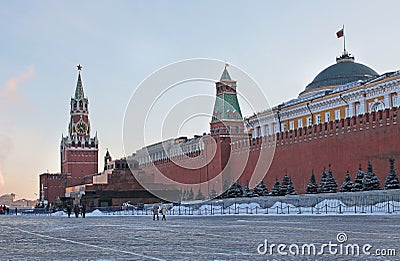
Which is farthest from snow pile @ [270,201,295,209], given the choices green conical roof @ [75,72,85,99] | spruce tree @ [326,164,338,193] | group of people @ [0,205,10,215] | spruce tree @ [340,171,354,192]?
green conical roof @ [75,72,85,99]

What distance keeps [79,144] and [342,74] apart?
40.1 m

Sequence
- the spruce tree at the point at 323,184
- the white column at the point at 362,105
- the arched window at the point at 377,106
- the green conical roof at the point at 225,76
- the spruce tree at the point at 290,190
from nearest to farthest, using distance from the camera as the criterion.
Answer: the spruce tree at the point at 323,184
the spruce tree at the point at 290,190
the arched window at the point at 377,106
the white column at the point at 362,105
the green conical roof at the point at 225,76

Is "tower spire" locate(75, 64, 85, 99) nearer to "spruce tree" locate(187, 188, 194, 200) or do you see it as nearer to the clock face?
the clock face

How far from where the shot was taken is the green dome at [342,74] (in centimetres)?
3906

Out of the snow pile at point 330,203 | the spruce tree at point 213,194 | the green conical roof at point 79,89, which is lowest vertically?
the snow pile at point 330,203

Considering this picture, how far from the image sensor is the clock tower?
71.6 m

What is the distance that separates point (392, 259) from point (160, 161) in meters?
43.8

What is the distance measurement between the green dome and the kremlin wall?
0.06 m

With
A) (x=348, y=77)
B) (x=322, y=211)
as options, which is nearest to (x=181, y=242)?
(x=322, y=211)

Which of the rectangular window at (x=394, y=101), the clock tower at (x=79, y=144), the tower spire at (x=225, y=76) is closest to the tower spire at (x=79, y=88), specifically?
the clock tower at (x=79, y=144)

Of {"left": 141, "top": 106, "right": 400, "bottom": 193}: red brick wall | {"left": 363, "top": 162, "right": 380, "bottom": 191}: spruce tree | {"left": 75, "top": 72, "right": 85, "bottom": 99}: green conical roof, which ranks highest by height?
{"left": 75, "top": 72, "right": 85, "bottom": 99}: green conical roof

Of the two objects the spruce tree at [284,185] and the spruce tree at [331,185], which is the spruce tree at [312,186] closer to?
the spruce tree at [331,185]

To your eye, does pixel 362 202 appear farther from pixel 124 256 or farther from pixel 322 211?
pixel 124 256

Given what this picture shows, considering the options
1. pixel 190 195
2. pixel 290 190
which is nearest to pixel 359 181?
pixel 290 190
